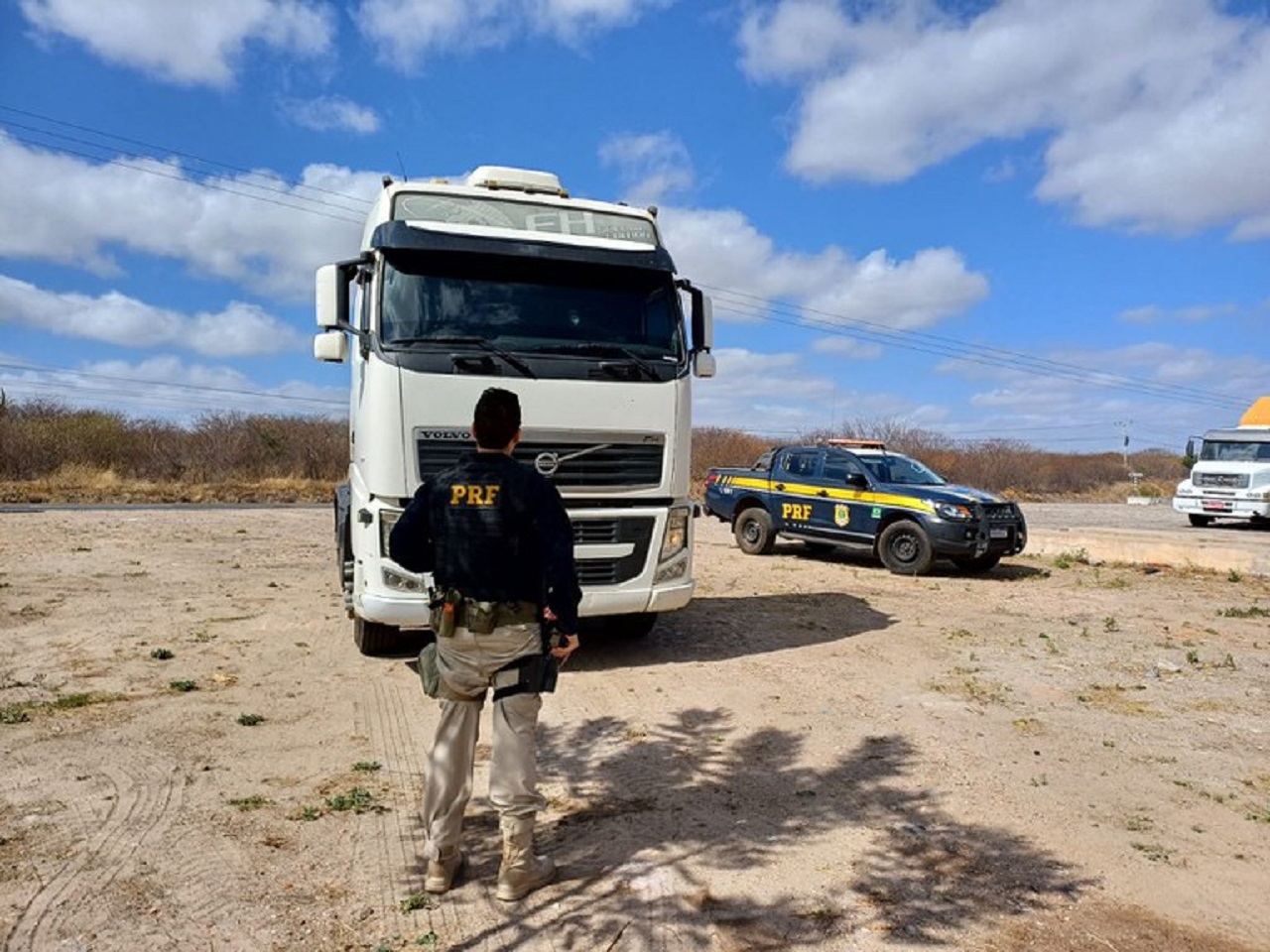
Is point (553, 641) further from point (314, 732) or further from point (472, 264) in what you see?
point (472, 264)

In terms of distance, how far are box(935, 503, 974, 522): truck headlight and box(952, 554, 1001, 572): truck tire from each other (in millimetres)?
594

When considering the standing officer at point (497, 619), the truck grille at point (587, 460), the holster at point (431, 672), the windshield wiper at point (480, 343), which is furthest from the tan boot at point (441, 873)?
the windshield wiper at point (480, 343)

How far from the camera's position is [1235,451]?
23.2 meters

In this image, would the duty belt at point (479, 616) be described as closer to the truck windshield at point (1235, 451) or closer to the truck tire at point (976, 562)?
the truck tire at point (976, 562)

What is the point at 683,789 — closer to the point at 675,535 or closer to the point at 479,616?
the point at 479,616

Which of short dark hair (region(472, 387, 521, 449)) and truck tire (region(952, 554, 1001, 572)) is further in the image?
truck tire (region(952, 554, 1001, 572))

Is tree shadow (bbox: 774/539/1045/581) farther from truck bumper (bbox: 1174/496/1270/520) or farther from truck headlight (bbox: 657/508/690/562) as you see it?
truck bumper (bbox: 1174/496/1270/520)

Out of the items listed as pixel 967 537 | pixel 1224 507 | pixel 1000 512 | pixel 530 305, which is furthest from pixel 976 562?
pixel 1224 507

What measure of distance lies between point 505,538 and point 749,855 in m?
1.72

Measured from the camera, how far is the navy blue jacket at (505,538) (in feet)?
11.4

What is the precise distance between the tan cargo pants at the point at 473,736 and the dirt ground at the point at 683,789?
1.05 feet

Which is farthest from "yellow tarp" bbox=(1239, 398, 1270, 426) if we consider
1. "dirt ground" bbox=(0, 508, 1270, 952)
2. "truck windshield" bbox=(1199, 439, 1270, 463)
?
"dirt ground" bbox=(0, 508, 1270, 952)

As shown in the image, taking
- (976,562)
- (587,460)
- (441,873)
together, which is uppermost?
(587,460)

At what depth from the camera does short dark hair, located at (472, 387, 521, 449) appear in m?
3.51
